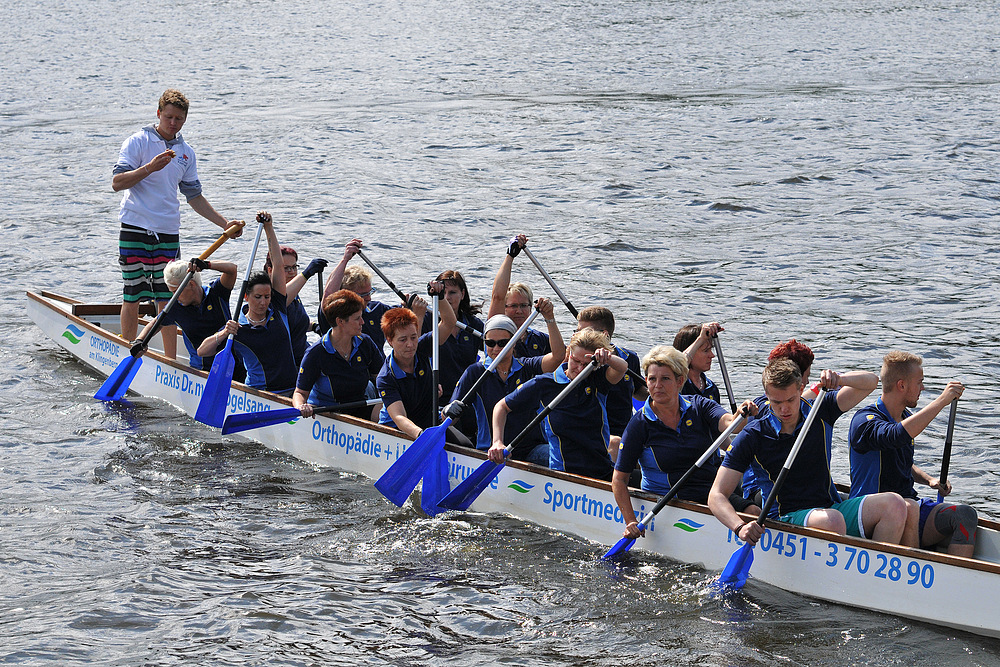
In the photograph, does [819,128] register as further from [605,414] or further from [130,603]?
[130,603]

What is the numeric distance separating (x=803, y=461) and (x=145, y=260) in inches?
294

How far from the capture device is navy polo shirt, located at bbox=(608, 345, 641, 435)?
8078 mm

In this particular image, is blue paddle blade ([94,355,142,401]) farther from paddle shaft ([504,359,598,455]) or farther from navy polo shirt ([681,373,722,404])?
navy polo shirt ([681,373,722,404])

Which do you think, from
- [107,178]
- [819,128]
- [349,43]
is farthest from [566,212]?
[349,43]

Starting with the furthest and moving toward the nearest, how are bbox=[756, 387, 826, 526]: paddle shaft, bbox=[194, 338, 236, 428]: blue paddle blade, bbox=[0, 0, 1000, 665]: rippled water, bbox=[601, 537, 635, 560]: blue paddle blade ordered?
bbox=[194, 338, 236, 428]: blue paddle blade → bbox=[601, 537, 635, 560]: blue paddle blade → bbox=[0, 0, 1000, 665]: rippled water → bbox=[756, 387, 826, 526]: paddle shaft

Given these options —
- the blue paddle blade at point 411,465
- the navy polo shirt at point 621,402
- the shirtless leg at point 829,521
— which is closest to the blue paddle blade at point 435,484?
the blue paddle blade at point 411,465

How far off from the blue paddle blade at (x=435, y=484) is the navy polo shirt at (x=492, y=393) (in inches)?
15.8

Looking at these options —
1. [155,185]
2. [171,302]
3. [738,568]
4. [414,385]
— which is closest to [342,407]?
[414,385]

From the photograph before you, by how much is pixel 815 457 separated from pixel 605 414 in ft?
5.53

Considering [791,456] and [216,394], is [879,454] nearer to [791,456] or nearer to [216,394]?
[791,456]

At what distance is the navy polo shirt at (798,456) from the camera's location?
22.5 feet

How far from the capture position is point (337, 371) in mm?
9562

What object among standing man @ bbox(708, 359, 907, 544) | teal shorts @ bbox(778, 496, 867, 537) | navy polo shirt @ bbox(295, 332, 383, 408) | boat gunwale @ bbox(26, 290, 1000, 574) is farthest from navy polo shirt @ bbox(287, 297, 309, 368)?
teal shorts @ bbox(778, 496, 867, 537)

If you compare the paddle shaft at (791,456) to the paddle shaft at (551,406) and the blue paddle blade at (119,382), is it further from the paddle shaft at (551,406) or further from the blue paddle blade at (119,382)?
the blue paddle blade at (119,382)
